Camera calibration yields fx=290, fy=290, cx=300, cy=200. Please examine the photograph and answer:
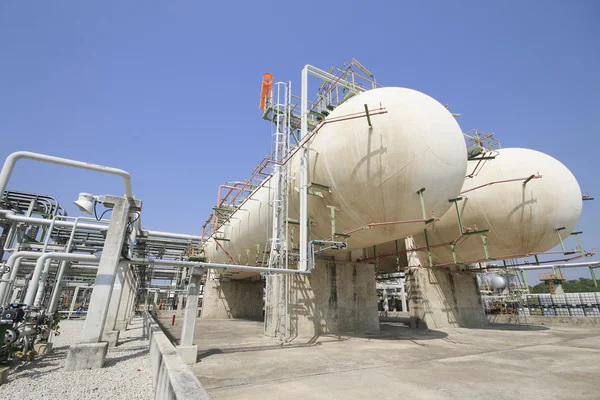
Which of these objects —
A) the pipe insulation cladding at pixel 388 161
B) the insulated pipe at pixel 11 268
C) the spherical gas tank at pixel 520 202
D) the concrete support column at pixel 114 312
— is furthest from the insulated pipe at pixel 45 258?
the spherical gas tank at pixel 520 202

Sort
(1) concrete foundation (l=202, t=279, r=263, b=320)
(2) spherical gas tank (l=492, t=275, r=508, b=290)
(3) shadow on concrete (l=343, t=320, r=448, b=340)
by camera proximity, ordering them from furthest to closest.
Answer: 1. (2) spherical gas tank (l=492, t=275, r=508, b=290)
2. (1) concrete foundation (l=202, t=279, r=263, b=320)
3. (3) shadow on concrete (l=343, t=320, r=448, b=340)

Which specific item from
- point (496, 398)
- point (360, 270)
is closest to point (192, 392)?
point (496, 398)

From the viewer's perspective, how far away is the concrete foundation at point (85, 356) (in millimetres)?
6359

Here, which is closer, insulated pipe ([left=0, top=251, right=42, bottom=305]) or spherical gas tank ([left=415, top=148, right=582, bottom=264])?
insulated pipe ([left=0, top=251, right=42, bottom=305])

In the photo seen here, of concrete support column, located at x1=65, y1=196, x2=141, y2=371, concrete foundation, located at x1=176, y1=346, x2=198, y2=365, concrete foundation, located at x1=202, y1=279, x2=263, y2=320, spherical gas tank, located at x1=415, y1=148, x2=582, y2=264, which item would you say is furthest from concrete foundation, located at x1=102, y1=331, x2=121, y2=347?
concrete foundation, located at x1=202, y1=279, x2=263, y2=320

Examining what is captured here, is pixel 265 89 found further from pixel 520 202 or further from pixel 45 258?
pixel 520 202

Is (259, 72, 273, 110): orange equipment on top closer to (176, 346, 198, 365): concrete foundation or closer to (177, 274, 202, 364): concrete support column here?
(177, 274, 202, 364): concrete support column

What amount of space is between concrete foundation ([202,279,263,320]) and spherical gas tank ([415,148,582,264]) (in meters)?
18.5

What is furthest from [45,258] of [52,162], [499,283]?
[499,283]

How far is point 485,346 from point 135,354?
11.6 meters

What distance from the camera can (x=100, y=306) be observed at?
6.72m

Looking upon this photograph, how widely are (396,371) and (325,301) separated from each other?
681 cm

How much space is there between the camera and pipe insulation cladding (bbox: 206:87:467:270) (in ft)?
25.3

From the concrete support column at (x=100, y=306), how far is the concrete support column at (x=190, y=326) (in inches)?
67.1
